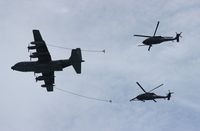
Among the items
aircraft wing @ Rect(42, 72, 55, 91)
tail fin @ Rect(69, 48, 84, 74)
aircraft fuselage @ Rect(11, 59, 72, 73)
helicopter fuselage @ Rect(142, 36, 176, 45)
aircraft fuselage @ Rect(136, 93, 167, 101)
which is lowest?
aircraft fuselage @ Rect(136, 93, 167, 101)

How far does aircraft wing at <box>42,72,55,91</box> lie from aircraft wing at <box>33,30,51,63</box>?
7.73 meters

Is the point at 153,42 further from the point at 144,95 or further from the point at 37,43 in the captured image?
the point at 37,43

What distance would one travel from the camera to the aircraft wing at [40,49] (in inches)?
5896

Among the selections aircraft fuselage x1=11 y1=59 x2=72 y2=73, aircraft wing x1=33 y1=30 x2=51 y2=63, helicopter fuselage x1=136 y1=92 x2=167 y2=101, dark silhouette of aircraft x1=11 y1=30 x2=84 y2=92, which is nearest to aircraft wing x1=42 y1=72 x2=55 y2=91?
dark silhouette of aircraft x1=11 y1=30 x2=84 y2=92

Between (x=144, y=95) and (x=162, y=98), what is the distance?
5.07 meters

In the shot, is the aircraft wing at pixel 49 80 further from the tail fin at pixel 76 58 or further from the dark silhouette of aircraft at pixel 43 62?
the tail fin at pixel 76 58

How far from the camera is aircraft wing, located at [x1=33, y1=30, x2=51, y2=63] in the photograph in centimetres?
14975

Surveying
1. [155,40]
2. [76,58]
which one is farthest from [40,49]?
[155,40]

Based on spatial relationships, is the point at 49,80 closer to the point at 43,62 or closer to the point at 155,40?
the point at 43,62

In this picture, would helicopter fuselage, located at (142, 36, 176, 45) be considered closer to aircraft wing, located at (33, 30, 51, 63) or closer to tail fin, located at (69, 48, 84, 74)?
tail fin, located at (69, 48, 84, 74)

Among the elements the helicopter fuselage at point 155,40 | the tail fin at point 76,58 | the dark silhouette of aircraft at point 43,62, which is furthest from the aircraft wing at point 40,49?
the helicopter fuselage at point 155,40

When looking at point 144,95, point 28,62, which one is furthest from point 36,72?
point 144,95

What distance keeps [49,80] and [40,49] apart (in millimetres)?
12914

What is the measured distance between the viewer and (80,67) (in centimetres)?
15550
